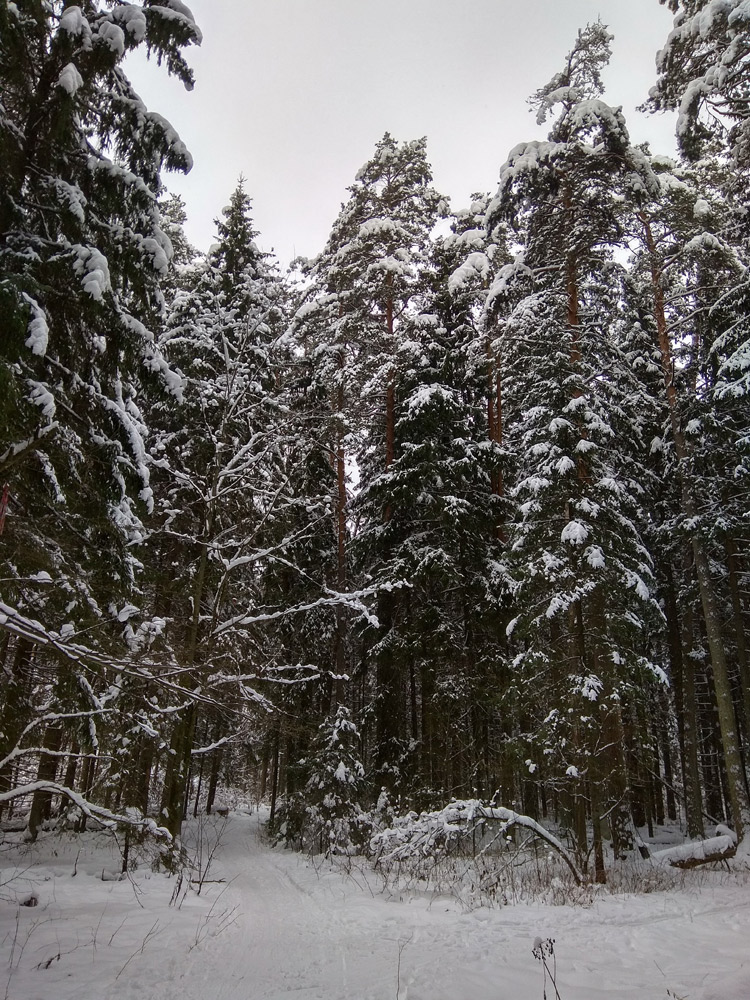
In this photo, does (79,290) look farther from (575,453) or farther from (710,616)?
(710,616)

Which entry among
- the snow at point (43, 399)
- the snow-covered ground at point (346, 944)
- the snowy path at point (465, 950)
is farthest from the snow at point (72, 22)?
the snowy path at point (465, 950)

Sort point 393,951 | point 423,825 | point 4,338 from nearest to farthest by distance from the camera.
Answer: point 4,338
point 393,951
point 423,825

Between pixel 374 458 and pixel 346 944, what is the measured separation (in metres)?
15.4

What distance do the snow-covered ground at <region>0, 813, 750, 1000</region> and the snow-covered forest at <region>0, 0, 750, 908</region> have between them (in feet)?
3.68

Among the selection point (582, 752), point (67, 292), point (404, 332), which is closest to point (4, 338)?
point (67, 292)

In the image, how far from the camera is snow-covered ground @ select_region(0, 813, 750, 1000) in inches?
185

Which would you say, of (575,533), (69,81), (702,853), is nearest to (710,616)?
(575,533)

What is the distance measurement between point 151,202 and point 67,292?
146 cm

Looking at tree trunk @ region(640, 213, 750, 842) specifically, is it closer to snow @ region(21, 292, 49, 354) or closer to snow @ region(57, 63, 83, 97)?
snow @ region(57, 63, 83, 97)

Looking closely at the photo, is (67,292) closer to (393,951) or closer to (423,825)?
(393,951)

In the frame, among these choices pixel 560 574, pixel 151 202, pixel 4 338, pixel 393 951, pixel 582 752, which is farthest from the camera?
pixel 560 574

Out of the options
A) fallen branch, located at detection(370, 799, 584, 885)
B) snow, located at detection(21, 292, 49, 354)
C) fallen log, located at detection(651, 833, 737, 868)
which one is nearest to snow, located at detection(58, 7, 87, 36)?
snow, located at detection(21, 292, 49, 354)

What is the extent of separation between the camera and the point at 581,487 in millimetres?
12672

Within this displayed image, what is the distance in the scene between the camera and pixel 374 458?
20.3 metres
